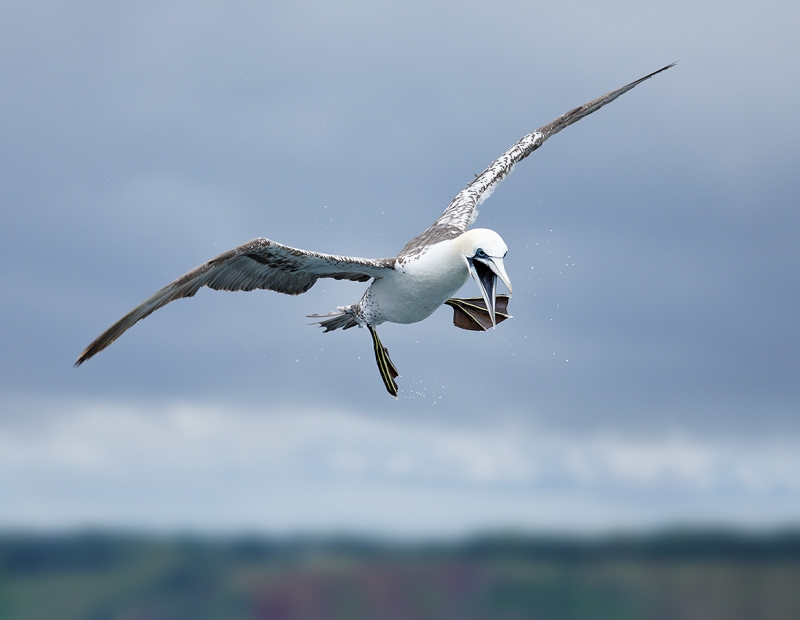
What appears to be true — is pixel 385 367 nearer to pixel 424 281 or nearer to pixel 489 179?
pixel 424 281

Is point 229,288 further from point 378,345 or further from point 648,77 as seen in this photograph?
point 648,77

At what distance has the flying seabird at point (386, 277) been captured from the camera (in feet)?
38.5

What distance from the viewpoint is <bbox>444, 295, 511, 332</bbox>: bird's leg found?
16.0m

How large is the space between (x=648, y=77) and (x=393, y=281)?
30.7 ft

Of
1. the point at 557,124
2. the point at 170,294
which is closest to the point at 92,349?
the point at 170,294

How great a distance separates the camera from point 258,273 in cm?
1322

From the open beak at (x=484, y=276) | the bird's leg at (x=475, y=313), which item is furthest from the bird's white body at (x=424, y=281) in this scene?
the bird's leg at (x=475, y=313)

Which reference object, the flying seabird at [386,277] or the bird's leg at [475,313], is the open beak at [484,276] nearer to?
the flying seabird at [386,277]

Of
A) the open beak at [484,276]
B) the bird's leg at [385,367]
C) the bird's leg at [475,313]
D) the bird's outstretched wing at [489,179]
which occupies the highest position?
the bird's outstretched wing at [489,179]

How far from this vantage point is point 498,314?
16078mm

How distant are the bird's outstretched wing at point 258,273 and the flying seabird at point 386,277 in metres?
0.01

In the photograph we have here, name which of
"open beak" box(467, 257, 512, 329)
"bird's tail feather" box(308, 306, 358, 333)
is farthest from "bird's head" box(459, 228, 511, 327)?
"bird's tail feather" box(308, 306, 358, 333)

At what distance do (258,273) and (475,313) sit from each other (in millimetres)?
4776

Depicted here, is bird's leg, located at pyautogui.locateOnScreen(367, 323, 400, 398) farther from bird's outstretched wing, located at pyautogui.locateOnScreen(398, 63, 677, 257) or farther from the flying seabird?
bird's outstretched wing, located at pyautogui.locateOnScreen(398, 63, 677, 257)
